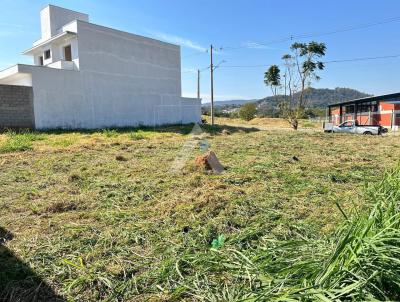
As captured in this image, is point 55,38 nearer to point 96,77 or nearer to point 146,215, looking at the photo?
point 96,77

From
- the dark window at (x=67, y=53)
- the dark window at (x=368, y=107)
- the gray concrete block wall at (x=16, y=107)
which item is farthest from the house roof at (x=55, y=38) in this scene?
the dark window at (x=368, y=107)

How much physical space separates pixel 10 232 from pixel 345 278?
3.11m

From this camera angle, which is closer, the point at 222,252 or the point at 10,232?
the point at 222,252

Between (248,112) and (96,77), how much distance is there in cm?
3308

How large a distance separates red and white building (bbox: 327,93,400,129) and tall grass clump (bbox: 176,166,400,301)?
2984cm

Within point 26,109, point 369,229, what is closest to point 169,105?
point 26,109

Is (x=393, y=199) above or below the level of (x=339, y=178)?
above

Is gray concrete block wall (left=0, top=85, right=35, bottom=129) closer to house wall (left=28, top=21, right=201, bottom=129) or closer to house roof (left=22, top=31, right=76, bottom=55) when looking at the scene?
house wall (left=28, top=21, right=201, bottom=129)

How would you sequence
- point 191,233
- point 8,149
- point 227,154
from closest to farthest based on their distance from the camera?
point 191,233, point 227,154, point 8,149

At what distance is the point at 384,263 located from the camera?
5.16 feet

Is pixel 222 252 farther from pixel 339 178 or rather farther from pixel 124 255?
pixel 339 178

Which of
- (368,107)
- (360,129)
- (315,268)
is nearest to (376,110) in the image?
(368,107)

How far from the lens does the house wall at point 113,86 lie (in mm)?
16297

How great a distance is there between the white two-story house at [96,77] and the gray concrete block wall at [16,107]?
0.83ft
